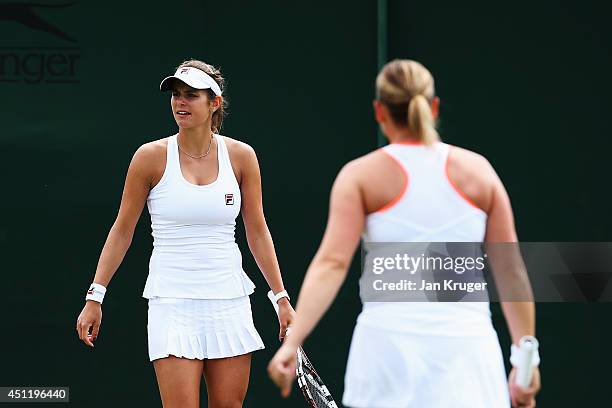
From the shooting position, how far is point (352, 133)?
6238mm

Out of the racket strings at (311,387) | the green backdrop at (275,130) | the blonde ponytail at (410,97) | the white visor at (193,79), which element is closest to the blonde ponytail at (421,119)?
the blonde ponytail at (410,97)

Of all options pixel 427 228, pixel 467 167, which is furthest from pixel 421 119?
pixel 427 228

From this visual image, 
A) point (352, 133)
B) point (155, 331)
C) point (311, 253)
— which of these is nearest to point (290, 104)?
point (352, 133)

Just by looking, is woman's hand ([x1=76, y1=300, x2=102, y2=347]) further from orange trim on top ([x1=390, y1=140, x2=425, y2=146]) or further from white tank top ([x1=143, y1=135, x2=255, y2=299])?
orange trim on top ([x1=390, y1=140, x2=425, y2=146])

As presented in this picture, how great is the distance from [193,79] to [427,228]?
1.80 meters

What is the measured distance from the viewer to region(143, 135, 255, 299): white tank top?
4.86m

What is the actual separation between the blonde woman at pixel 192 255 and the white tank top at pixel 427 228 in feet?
4.81

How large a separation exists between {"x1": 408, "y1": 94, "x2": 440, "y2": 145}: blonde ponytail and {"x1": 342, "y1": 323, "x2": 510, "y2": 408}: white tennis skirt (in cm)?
56

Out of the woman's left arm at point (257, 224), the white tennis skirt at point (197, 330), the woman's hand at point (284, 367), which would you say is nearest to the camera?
the woman's hand at point (284, 367)

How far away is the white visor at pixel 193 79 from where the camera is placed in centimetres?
496

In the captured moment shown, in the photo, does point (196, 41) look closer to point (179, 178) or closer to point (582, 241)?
point (179, 178)

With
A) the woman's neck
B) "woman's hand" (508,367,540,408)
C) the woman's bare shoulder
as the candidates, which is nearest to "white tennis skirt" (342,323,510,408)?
"woman's hand" (508,367,540,408)

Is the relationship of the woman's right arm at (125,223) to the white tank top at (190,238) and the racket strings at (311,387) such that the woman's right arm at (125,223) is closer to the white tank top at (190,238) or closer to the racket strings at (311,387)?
the white tank top at (190,238)

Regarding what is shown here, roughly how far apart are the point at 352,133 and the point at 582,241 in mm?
1256
